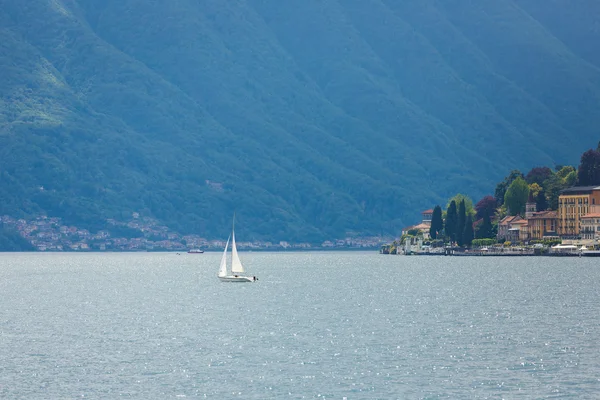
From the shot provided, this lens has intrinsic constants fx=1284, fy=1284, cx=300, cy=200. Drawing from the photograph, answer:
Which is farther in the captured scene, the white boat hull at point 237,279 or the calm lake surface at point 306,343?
the white boat hull at point 237,279

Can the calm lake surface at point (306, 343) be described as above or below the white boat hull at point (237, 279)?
below

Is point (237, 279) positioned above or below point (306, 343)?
above

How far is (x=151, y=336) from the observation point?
8688 centimetres

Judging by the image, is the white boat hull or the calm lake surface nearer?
the calm lake surface

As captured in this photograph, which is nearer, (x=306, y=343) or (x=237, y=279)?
(x=306, y=343)

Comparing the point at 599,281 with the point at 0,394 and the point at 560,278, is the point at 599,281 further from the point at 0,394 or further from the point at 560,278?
the point at 0,394

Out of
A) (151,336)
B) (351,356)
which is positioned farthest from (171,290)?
(351,356)

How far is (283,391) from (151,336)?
2470 centimetres

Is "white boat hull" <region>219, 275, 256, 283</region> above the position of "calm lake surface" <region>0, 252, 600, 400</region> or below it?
above

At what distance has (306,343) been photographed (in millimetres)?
81812

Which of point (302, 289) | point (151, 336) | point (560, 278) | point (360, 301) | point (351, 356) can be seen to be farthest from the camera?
point (560, 278)

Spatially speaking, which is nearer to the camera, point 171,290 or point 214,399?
point 214,399

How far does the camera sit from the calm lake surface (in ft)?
213

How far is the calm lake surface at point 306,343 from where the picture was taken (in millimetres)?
64875
